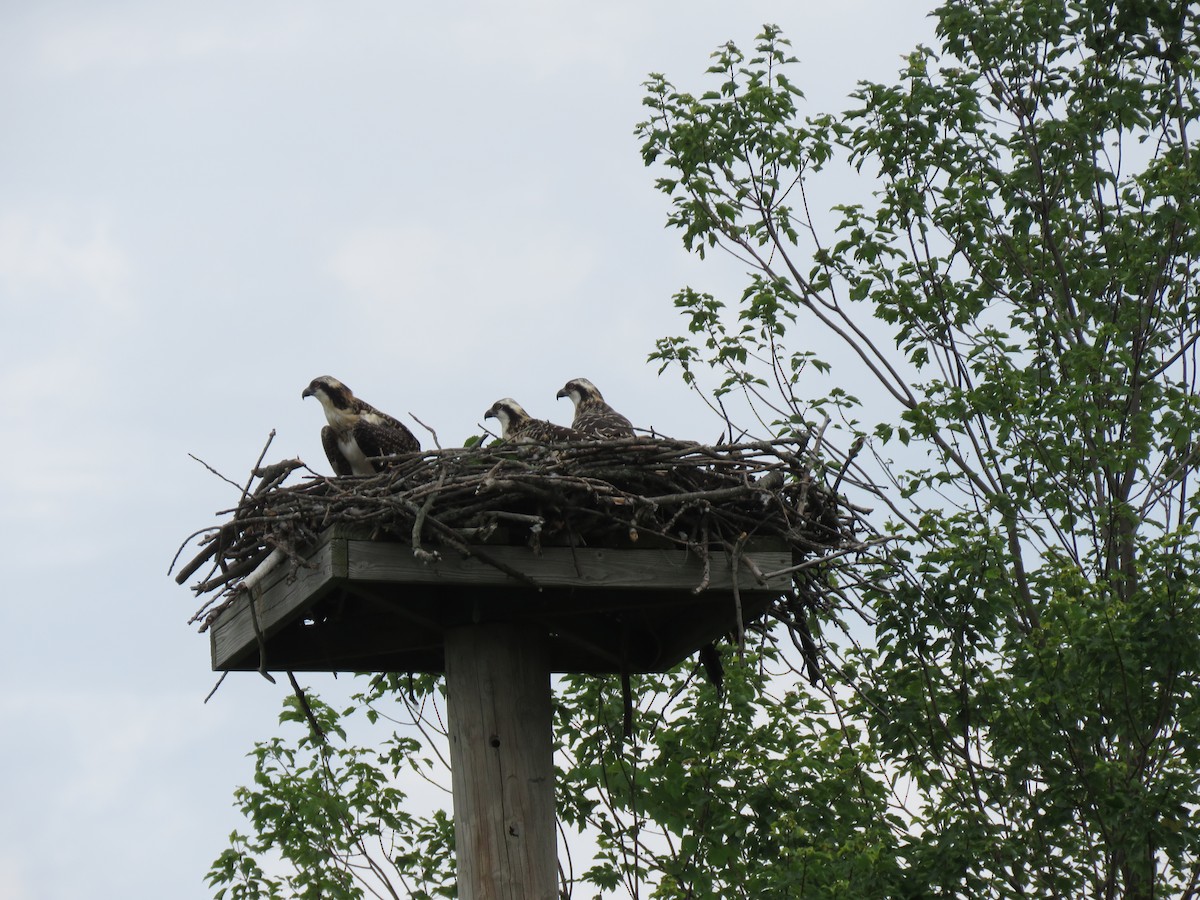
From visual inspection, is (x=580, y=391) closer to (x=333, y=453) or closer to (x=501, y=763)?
(x=333, y=453)

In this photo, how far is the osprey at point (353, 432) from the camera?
25.4 ft

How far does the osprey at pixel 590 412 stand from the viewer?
27.2 feet

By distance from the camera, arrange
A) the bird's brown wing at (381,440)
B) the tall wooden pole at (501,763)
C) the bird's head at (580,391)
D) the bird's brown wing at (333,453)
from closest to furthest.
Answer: the tall wooden pole at (501,763) → the bird's brown wing at (381,440) → the bird's brown wing at (333,453) → the bird's head at (580,391)

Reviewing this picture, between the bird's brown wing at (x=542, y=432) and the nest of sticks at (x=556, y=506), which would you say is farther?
the bird's brown wing at (x=542, y=432)

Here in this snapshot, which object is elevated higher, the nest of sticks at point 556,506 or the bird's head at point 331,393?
the bird's head at point 331,393

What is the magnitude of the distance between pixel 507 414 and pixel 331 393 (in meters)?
1.37

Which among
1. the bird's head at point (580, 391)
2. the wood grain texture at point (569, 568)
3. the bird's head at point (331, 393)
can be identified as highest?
the bird's head at point (580, 391)

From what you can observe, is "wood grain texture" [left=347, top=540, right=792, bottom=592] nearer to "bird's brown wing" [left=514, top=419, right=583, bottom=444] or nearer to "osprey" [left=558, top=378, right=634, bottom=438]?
"osprey" [left=558, top=378, right=634, bottom=438]

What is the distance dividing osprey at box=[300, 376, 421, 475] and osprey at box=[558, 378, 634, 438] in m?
0.89

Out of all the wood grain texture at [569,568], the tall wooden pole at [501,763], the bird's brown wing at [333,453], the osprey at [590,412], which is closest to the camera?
the wood grain texture at [569,568]

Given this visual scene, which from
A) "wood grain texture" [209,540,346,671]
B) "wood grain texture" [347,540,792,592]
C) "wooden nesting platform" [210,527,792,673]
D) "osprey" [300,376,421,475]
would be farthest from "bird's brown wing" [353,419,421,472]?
"wood grain texture" [347,540,792,592]

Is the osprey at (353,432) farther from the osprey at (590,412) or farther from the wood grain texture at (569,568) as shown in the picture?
the wood grain texture at (569,568)

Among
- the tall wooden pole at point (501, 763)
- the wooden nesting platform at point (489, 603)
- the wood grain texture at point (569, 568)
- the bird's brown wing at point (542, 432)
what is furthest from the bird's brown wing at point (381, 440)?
the wood grain texture at point (569, 568)

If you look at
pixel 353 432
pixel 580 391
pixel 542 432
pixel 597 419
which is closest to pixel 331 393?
pixel 353 432
